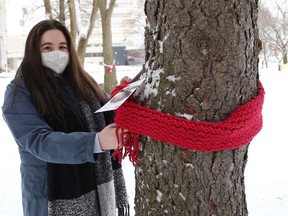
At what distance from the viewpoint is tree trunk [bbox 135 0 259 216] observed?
46.9 inches

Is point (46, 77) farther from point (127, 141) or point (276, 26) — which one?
point (276, 26)

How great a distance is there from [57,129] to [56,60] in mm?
379

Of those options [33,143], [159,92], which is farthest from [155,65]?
[33,143]

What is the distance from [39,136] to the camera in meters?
1.49

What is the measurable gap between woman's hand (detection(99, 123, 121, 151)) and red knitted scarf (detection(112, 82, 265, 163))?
0.07 meters

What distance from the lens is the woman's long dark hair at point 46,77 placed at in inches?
66.5

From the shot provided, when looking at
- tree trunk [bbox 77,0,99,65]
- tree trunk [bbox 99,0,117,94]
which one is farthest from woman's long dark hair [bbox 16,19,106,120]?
tree trunk [bbox 99,0,117,94]

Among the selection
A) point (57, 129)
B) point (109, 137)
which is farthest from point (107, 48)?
point (109, 137)

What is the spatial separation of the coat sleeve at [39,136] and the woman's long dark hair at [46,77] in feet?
0.17

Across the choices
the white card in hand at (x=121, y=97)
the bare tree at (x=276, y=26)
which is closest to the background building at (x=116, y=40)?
the bare tree at (x=276, y=26)

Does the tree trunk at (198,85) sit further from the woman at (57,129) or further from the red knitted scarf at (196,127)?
the woman at (57,129)

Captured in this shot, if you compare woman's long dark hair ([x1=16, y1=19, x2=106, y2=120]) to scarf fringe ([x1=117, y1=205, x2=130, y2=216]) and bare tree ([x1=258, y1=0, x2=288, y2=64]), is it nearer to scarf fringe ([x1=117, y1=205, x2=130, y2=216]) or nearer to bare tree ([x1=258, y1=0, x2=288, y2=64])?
scarf fringe ([x1=117, y1=205, x2=130, y2=216])

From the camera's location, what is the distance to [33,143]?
4.92 feet

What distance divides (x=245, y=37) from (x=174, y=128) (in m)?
0.39
